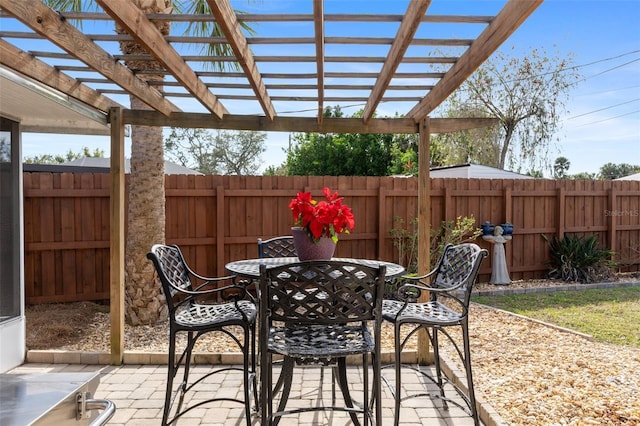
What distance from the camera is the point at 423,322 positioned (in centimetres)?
228

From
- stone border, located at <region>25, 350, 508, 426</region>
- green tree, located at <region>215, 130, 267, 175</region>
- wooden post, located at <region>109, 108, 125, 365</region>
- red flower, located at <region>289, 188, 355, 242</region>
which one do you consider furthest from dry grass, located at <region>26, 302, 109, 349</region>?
green tree, located at <region>215, 130, 267, 175</region>

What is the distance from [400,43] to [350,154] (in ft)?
39.4

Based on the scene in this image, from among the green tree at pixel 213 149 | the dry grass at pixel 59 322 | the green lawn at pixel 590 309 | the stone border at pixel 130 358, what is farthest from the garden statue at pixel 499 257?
the green tree at pixel 213 149

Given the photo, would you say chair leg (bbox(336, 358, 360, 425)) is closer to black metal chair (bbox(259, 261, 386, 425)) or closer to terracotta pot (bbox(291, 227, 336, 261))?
black metal chair (bbox(259, 261, 386, 425))

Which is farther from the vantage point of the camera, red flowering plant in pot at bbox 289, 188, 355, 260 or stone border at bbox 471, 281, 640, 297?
stone border at bbox 471, 281, 640, 297

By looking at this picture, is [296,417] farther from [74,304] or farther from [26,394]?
[74,304]

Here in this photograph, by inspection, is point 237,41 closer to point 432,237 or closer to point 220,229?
point 220,229

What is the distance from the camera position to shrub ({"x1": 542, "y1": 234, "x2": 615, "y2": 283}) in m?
6.71

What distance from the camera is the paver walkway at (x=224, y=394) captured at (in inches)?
98.0

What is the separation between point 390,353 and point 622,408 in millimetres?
1449

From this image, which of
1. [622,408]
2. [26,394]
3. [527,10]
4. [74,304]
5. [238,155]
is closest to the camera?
[26,394]

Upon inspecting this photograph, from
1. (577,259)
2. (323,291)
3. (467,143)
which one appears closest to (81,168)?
(323,291)

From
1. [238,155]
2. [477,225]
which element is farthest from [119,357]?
[238,155]

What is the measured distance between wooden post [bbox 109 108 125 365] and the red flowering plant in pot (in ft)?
5.06
